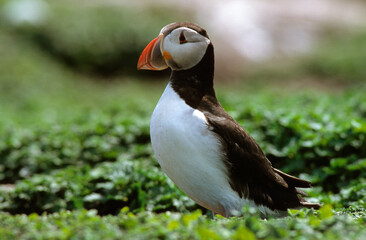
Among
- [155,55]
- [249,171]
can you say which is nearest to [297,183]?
[249,171]

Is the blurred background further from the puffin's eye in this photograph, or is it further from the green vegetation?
the puffin's eye

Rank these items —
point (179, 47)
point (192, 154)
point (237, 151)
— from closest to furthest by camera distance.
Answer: point (192, 154) < point (237, 151) < point (179, 47)

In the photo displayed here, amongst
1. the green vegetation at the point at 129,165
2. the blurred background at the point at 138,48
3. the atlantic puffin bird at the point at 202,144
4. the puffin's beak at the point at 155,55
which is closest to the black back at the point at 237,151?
the atlantic puffin bird at the point at 202,144

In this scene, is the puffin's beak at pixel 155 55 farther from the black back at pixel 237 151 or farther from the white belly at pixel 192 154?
the white belly at pixel 192 154

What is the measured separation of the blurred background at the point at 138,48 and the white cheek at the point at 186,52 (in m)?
7.32

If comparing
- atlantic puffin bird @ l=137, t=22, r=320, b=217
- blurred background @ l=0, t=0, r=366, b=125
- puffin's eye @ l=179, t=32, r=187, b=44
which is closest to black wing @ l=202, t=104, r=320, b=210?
atlantic puffin bird @ l=137, t=22, r=320, b=217

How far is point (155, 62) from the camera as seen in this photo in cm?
409

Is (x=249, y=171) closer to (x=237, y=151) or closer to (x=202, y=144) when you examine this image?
(x=237, y=151)

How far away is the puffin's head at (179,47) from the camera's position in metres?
3.96

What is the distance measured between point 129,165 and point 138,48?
9799 millimetres

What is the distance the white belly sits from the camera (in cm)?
364

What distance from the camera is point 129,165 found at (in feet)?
16.8

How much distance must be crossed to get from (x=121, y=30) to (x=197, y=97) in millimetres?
11613

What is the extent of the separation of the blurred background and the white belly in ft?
24.8
